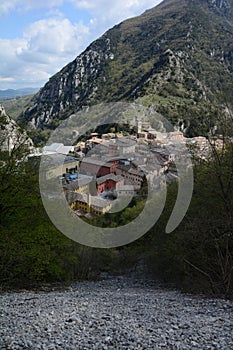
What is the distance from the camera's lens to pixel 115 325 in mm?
5238

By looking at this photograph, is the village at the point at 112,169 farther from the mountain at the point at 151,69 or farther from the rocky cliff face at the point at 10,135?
the mountain at the point at 151,69

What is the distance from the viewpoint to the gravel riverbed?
4457 millimetres

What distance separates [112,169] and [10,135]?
123ft

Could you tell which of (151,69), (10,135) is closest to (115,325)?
(10,135)

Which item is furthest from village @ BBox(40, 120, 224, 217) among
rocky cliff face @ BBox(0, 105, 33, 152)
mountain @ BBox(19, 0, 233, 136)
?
mountain @ BBox(19, 0, 233, 136)

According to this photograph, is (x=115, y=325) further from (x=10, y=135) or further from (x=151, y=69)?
(x=151, y=69)

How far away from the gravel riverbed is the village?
20.5 meters

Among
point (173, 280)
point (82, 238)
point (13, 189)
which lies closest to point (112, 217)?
point (82, 238)

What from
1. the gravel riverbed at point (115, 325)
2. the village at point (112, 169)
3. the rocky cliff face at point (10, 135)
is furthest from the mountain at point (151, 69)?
the gravel riverbed at point (115, 325)

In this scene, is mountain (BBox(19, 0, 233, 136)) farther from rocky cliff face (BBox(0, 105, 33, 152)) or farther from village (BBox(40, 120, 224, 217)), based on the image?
rocky cliff face (BBox(0, 105, 33, 152))

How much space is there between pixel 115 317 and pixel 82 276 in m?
9.46

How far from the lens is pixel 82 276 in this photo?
585 inches

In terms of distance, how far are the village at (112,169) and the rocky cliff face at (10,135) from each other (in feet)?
53.1

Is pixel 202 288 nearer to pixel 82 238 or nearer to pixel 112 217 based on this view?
pixel 82 238
